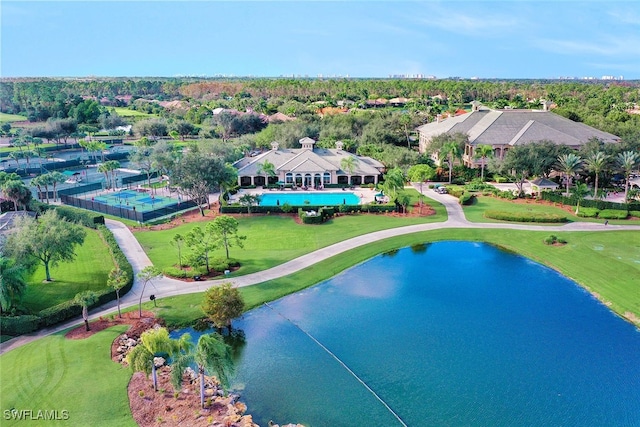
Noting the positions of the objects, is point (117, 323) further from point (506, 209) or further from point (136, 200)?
point (506, 209)

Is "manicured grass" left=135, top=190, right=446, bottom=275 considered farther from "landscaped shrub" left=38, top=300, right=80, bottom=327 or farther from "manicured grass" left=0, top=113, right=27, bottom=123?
"manicured grass" left=0, top=113, right=27, bottom=123

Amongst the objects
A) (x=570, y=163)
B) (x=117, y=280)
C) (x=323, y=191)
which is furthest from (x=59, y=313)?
(x=570, y=163)

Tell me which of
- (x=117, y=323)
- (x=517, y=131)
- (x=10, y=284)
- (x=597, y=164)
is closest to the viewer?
(x=10, y=284)

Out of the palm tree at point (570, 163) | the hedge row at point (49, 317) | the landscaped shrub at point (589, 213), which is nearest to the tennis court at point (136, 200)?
the hedge row at point (49, 317)

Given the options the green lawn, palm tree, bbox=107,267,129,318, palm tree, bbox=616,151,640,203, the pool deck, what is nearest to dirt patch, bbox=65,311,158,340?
palm tree, bbox=107,267,129,318

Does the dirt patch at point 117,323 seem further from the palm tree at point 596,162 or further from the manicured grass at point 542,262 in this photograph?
the palm tree at point 596,162

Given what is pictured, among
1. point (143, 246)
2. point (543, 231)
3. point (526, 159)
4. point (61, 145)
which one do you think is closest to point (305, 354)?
point (143, 246)
